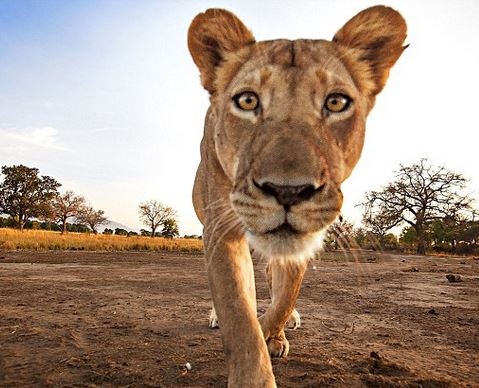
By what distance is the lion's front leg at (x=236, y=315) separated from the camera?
2.31 meters

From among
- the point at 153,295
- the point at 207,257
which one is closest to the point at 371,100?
the point at 207,257

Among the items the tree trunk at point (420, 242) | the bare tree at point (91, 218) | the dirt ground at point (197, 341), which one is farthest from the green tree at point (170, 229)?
the dirt ground at point (197, 341)

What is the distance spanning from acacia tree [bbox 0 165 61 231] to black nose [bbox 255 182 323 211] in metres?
64.9

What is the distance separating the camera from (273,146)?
2.41 meters

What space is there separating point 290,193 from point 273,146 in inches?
15.3

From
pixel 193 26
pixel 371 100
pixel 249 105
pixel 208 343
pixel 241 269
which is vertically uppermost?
pixel 193 26

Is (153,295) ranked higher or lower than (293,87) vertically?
lower

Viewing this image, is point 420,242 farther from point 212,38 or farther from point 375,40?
point 212,38

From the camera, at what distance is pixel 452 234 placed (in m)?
47.8

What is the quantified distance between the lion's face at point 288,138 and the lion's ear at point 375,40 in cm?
21

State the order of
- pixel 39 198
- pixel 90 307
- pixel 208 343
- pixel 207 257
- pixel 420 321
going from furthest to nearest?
pixel 39 198 < pixel 90 307 < pixel 420 321 < pixel 208 343 < pixel 207 257

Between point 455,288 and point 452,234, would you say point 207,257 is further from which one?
point 452,234

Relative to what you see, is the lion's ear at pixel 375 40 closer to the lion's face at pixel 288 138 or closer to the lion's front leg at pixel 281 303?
the lion's face at pixel 288 138

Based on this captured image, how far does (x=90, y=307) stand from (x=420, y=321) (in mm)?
4273
